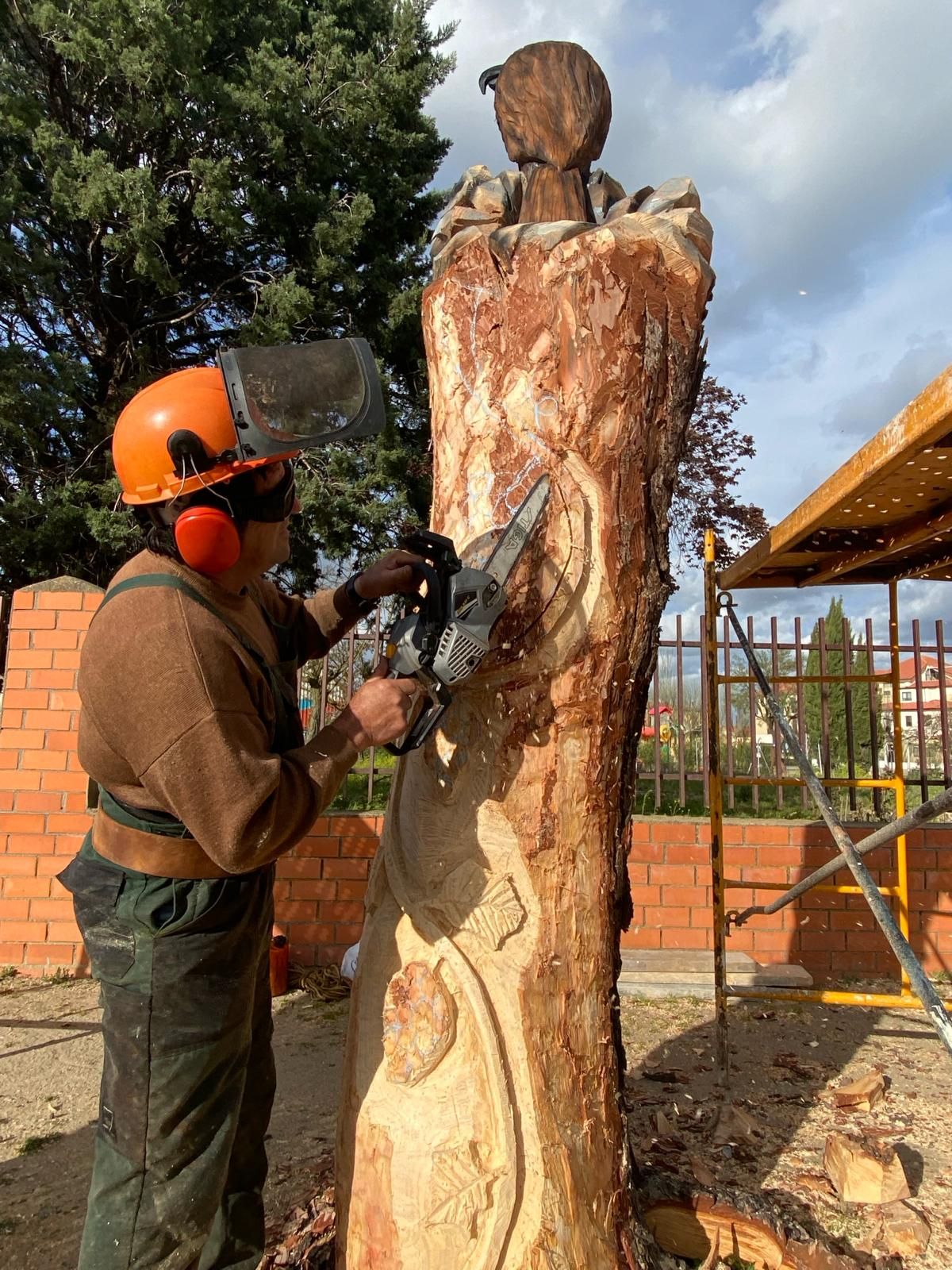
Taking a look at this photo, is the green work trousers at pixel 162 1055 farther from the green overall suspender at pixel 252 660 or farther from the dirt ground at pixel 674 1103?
the dirt ground at pixel 674 1103

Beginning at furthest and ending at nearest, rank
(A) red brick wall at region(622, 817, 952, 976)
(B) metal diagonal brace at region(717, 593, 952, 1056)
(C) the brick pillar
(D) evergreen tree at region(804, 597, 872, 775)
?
(D) evergreen tree at region(804, 597, 872, 775) < (A) red brick wall at region(622, 817, 952, 976) < (C) the brick pillar < (B) metal diagonal brace at region(717, 593, 952, 1056)

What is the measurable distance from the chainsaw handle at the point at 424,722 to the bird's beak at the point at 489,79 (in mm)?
1388

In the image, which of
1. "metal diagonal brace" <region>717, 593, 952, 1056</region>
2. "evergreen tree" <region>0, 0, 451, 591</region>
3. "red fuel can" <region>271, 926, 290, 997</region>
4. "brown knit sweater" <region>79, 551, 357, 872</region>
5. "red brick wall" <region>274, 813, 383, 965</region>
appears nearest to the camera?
"brown knit sweater" <region>79, 551, 357, 872</region>

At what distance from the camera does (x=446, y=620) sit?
140cm

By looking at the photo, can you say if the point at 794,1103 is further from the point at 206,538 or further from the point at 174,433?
the point at 174,433

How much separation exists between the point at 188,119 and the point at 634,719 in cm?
972

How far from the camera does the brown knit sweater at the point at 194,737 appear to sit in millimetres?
1257

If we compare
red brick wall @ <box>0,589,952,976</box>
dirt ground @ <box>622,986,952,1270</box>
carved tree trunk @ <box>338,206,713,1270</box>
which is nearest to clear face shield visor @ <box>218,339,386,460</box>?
carved tree trunk @ <box>338,206,713,1270</box>

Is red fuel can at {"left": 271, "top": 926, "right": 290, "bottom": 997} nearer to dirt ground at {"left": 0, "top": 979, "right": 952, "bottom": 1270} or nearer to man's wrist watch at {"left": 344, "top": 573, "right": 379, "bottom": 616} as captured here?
dirt ground at {"left": 0, "top": 979, "right": 952, "bottom": 1270}

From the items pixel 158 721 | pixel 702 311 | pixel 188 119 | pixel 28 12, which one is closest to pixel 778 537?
pixel 702 311

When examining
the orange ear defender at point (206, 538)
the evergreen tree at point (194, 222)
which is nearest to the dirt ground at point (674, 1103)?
the orange ear defender at point (206, 538)

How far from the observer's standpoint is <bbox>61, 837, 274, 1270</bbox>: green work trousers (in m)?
1.37

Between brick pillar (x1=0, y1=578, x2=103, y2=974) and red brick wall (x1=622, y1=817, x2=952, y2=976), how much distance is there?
315cm

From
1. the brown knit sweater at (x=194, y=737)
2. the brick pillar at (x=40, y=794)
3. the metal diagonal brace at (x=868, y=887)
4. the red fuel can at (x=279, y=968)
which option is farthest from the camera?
the brick pillar at (x=40, y=794)
